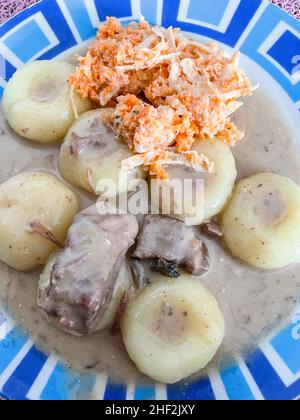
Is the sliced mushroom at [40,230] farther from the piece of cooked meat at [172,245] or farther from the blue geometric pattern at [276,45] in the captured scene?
the blue geometric pattern at [276,45]

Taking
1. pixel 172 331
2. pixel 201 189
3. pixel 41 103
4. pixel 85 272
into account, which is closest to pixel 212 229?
pixel 201 189

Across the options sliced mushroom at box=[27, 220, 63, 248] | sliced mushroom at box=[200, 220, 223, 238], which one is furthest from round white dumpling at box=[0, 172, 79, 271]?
sliced mushroom at box=[200, 220, 223, 238]

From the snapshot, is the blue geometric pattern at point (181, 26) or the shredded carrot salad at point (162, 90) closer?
the shredded carrot salad at point (162, 90)

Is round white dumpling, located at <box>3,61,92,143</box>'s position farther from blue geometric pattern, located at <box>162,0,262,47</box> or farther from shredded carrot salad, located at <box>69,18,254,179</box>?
blue geometric pattern, located at <box>162,0,262,47</box>

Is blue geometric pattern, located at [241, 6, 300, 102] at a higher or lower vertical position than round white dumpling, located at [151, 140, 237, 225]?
higher

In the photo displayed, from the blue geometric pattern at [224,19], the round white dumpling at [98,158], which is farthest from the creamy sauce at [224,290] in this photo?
the blue geometric pattern at [224,19]

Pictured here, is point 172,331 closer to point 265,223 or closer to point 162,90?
point 265,223

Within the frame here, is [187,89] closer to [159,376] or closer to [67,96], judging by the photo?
[67,96]
